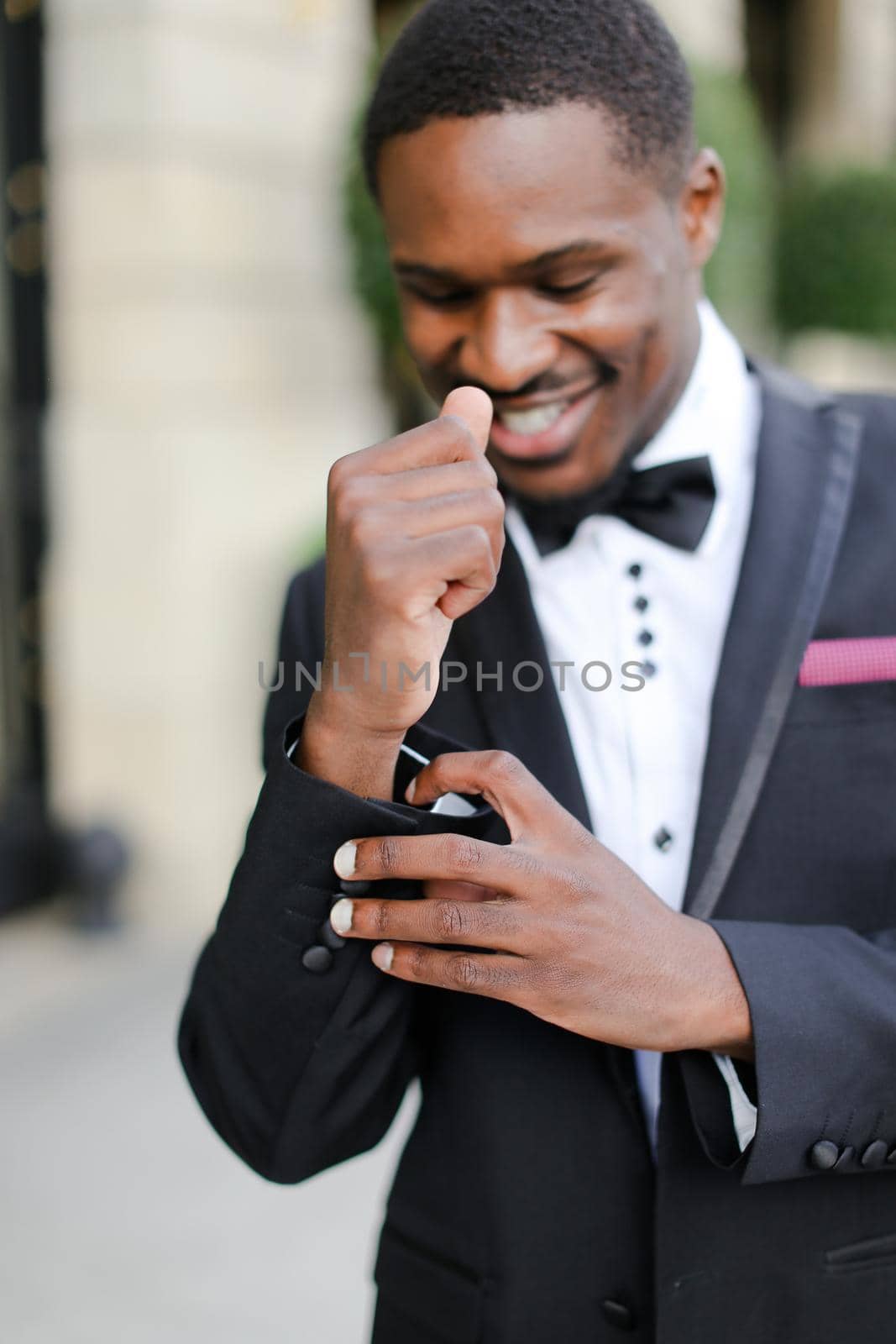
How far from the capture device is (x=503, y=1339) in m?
1.33

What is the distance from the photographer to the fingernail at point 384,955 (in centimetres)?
115

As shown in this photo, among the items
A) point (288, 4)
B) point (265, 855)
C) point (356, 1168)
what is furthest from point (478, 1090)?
point (288, 4)

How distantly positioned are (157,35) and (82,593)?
1942mm

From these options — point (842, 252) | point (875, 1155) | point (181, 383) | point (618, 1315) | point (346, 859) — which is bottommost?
point (618, 1315)

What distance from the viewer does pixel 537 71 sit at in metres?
1.27

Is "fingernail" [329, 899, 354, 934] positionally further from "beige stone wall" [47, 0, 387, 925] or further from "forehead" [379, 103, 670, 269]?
"beige stone wall" [47, 0, 387, 925]

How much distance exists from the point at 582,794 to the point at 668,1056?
275mm

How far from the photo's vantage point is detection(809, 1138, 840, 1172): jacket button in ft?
3.84

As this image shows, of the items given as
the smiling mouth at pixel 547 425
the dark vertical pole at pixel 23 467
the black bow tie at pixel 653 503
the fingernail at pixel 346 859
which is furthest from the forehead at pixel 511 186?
the dark vertical pole at pixel 23 467

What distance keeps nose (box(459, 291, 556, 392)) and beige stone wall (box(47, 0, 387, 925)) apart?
10.9ft

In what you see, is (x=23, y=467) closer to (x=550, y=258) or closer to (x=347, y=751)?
(x=550, y=258)

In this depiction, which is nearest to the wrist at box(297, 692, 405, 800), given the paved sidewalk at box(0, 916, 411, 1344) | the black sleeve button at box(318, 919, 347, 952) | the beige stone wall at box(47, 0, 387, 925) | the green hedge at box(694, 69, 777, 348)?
the black sleeve button at box(318, 919, 347, 952)

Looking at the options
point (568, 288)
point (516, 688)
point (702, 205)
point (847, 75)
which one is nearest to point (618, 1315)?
point (516, 688)

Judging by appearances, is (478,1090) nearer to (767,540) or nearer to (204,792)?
(767,540)
